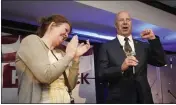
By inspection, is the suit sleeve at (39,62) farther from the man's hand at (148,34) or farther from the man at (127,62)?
the man's hand at (148,34)

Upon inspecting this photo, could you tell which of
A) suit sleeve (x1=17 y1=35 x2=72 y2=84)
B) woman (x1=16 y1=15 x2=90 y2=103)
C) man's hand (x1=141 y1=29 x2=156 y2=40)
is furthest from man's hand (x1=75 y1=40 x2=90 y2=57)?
man's hand (x1=141 y1=29 x2=156 y2=40)

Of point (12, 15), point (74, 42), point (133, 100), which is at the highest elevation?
point (12, 15)

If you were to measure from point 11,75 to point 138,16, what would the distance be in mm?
558

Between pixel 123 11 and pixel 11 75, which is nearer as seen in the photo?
pixel 11 75

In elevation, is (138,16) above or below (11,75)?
above

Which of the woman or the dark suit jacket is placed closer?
the woman

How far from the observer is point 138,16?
921mm

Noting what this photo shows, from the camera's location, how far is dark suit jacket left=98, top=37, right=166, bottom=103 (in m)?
0.81

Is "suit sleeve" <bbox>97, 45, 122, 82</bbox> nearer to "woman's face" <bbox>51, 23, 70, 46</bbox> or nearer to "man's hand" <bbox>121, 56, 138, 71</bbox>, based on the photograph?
"man's hand" <bbox>121, 56, 138, 71</bbox>

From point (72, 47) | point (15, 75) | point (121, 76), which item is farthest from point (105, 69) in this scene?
point (15, 75)

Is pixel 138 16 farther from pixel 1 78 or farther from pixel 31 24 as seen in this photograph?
pixel 1 78

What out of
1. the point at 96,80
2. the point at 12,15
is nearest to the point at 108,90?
the point at 96,80

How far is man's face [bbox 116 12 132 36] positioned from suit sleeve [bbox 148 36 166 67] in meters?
0.10

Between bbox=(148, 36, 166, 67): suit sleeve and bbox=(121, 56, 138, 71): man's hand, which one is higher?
bbox=(148, 36, 166, 67): suit sleeve
